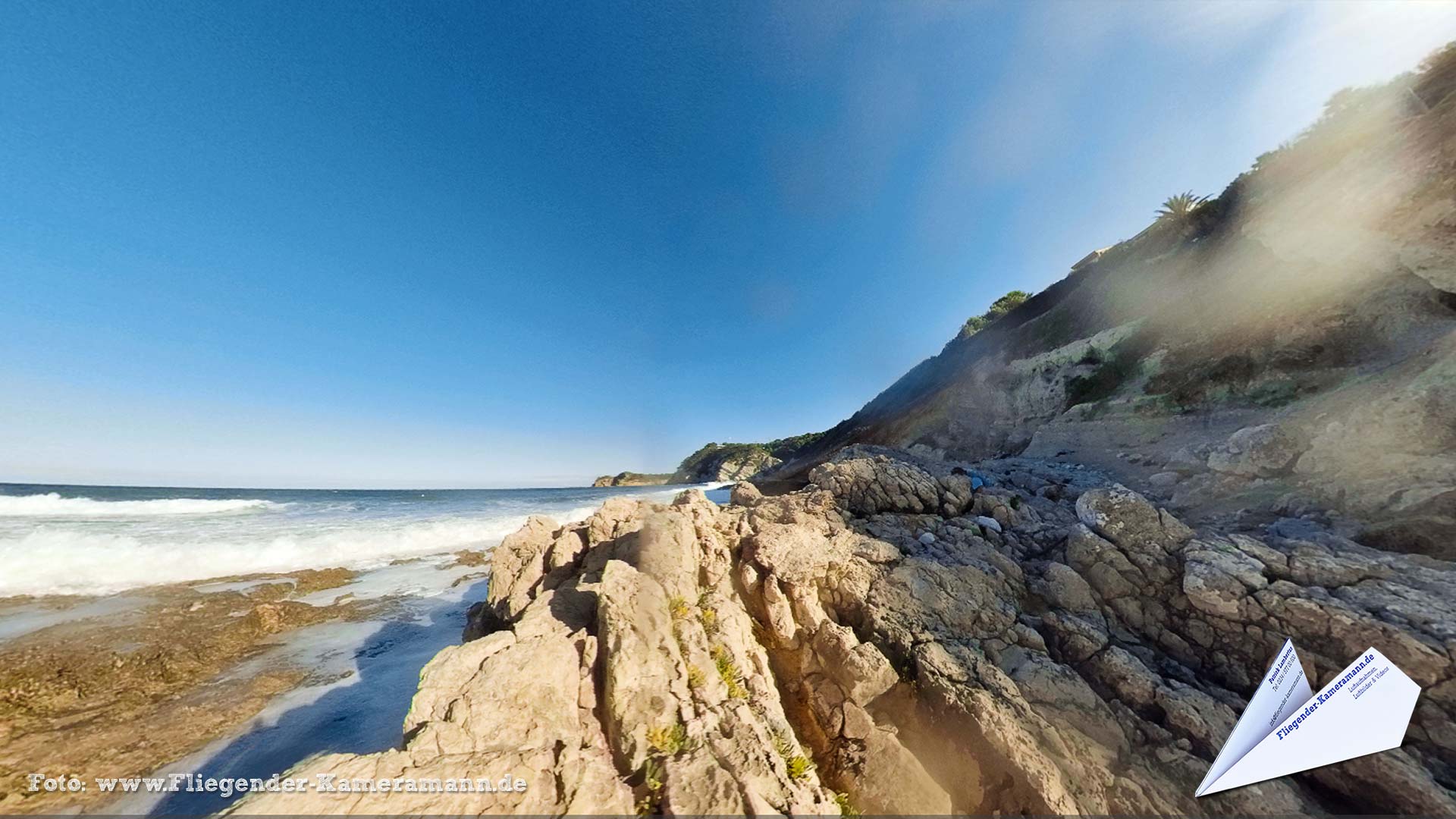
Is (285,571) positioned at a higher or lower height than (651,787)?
lower

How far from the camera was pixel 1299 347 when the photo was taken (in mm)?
14281

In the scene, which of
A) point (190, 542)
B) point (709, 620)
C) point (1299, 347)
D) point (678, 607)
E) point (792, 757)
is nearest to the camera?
point (792, 757)

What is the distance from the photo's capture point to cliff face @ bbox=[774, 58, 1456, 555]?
8812 millimetres

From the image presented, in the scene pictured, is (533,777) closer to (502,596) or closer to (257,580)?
(502,596)

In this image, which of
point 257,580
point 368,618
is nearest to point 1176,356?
point 368,618

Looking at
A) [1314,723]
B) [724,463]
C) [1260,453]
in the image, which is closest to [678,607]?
[1314,723]

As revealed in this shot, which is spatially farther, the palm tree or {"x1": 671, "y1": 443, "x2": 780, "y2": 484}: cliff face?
{"x1": 671, "y1": 443, "x2": 780, "y2": 484}: cliff face

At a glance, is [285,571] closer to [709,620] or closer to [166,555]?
[166,555]

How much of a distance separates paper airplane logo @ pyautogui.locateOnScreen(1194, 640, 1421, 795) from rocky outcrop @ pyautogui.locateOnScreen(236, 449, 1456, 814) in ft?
0.55

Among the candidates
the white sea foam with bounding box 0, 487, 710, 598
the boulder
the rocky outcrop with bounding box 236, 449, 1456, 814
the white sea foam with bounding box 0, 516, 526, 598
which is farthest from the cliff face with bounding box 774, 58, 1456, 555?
the white sea foam with bounding box 0, 516, 526, 598

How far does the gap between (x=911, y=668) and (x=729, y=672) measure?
8.89 ft

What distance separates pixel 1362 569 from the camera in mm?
6598

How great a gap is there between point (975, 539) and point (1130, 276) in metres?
26.5

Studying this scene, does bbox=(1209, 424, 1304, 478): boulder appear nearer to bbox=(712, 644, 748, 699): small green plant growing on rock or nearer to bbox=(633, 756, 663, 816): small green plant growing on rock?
bbox=(712, 644, 748, 699): small green plant growing on rock
